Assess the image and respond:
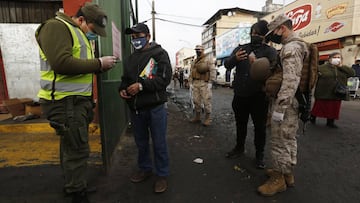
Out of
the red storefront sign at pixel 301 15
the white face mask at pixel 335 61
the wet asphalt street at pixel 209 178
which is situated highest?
the red storefront sign at pixel 301 15

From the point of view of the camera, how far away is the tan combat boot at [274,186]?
233 centimetres

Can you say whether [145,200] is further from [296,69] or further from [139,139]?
[296,69]

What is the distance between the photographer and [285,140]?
2299mm

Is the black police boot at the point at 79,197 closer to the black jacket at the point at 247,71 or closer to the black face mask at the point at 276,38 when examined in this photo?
the black jacket at the point at 247,71

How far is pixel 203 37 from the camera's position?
2079 inches

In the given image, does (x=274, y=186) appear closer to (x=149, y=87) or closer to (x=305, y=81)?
(x=305, y=81)

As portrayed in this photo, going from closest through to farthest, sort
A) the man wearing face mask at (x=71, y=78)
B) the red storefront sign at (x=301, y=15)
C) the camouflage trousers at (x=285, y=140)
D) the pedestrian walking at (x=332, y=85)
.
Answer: the man wearing face mask at (x=71, y=78)
the camouflage trousers at (x=285, y=140)
the pedestrian walking at (x=332, y=85)
the red storefront sign at (x=301, y=15)

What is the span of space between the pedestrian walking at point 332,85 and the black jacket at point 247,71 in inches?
125

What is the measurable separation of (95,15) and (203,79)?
12.1ft

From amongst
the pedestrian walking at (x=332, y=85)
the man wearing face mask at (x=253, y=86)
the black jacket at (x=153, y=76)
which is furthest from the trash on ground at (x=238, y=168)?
the pedestrian walking at (x=332, y=85)

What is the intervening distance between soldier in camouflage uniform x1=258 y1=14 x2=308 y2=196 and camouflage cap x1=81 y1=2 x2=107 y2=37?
71.5 inches

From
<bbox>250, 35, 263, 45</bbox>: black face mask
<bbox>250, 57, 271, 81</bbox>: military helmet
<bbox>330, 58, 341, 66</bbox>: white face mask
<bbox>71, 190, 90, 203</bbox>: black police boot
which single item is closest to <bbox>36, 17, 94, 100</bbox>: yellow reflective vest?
<bbox>71, 190, 90, 203</bbox>: black police boot

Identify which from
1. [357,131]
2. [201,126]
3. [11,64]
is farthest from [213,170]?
[11,64]

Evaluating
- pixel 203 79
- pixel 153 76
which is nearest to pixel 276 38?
pixel 153 76
